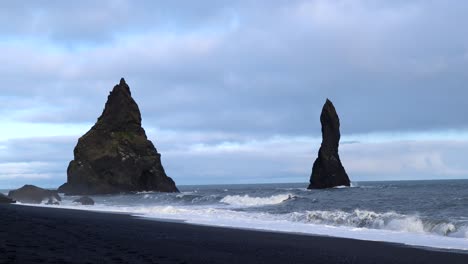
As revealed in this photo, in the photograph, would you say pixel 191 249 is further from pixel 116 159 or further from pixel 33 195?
pixel 116 159

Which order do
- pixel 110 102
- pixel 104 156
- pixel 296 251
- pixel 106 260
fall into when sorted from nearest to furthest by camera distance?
1. pixel 106 260
2. pixel 296 251
3. pixel 104 156
4. pixel 110 102

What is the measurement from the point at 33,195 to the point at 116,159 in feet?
120

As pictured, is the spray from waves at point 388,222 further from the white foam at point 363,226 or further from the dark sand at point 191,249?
the dark sand at point 191,249

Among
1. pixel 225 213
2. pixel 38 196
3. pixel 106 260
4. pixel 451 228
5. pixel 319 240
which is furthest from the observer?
pixel 38 196

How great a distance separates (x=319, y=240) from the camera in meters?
22.4

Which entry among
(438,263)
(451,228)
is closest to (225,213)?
(451,228)

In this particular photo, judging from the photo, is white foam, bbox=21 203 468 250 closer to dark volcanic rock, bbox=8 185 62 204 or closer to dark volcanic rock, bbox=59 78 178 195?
dark volcanic rock, bbox=8 185 62 204

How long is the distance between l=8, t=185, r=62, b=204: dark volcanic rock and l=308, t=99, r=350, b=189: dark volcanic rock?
5408 cm

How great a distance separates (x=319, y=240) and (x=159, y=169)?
89.4 meters

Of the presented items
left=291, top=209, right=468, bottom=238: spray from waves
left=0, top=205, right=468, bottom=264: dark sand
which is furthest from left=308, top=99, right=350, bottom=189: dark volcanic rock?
left=0, top=205, right=468, bottom=264: dark sand

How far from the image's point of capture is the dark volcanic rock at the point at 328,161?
106812mm

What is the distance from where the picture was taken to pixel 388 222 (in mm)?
30219

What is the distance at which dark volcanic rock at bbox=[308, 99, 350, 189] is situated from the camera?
10681 cm

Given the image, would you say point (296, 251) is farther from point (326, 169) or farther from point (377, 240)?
point (326, 169)
